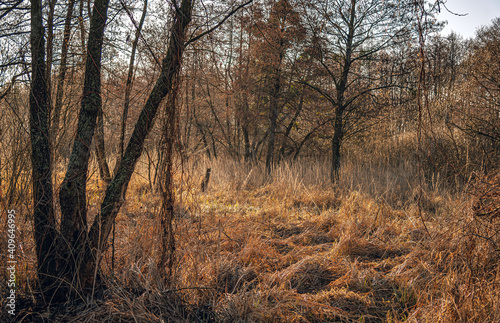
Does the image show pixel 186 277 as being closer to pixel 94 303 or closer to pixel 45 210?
pixel 94 303

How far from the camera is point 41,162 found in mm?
2268

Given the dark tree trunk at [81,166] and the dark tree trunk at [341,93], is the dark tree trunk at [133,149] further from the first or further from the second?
the dark tree trunk at [341,93]

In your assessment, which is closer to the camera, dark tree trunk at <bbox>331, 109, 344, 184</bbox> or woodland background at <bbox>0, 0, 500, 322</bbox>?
woodland background at <bbox>0, 0, 500, 322</bbox>

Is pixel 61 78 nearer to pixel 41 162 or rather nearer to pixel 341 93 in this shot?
pixel 41 162

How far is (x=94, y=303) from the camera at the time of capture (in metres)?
2.22

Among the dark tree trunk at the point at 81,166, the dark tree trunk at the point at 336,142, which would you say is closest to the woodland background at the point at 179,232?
the dark tree trunk at the point at 81,166

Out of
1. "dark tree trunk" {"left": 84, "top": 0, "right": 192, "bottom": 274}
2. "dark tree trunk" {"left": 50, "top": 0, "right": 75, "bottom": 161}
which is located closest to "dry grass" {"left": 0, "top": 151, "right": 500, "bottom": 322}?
"dark tree trunk" {"left": 84, "top": 0, "right": 192, "bottom": 274}

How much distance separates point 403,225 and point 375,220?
1.28 feet

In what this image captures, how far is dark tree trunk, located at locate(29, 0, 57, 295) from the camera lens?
2.26 metres

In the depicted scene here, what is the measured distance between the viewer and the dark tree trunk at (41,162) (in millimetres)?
2256

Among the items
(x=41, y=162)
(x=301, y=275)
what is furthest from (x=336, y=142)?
(x=41, y=162)

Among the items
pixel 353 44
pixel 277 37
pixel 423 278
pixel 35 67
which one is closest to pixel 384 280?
pixel 423 278

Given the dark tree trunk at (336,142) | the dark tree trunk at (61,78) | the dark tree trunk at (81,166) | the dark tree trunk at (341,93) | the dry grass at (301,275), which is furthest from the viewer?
the dark tree trunk at (336,142)

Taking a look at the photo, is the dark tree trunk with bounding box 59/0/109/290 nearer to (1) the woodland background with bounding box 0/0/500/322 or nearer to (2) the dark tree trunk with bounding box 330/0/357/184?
(1) the woodland background with bounding box 0/0/500/322
